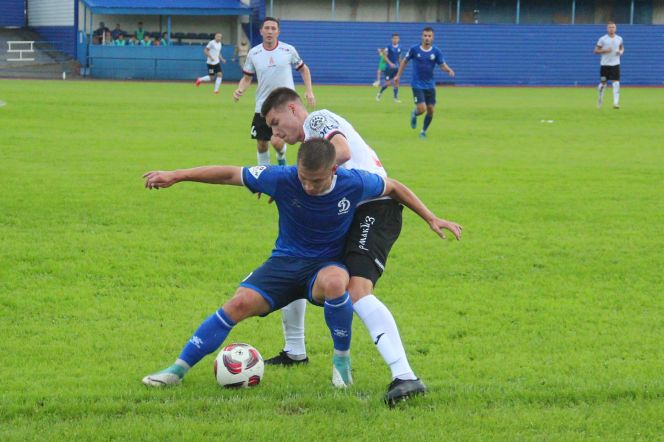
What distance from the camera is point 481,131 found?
2262 cm

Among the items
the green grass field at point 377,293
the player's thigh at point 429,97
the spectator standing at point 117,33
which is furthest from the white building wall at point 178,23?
the green grass field at point 377,293

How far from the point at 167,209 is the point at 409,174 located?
458 cm

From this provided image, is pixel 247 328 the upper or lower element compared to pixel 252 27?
lower

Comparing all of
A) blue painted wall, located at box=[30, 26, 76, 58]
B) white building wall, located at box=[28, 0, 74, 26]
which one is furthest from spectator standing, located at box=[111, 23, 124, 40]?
white building wall, located at box=[28, 0, 74, 26]

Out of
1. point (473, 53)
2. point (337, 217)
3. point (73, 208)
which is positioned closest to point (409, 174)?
point (73, 208)

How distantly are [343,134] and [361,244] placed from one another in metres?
0.78

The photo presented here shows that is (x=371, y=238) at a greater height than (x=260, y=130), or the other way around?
(x=260, y=130)

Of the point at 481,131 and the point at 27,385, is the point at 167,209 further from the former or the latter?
the point at 481,131

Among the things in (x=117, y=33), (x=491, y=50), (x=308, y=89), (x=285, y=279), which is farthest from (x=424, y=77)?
(x=117, y=33)

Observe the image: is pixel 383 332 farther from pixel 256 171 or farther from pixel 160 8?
pixel 160 8

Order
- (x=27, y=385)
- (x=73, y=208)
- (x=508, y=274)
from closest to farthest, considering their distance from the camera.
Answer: (x=27, y=385) < (x=508, y=274) < (x=73, y=208)

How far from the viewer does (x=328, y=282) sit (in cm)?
557

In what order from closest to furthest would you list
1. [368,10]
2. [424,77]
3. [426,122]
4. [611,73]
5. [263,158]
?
[263,158] → [426,122] → [424,77] → [611,73] → [368,10]

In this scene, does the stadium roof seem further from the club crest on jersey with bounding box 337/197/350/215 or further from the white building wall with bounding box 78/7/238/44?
the club crest on jersey with bounding box 337/197/350/215
